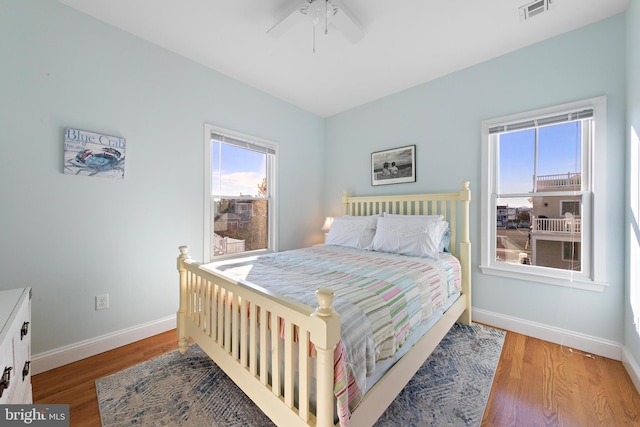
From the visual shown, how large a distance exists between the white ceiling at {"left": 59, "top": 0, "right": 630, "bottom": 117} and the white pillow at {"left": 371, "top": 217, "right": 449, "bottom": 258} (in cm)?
161

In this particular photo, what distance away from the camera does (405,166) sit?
3.07 m

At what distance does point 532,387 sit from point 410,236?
1.32m

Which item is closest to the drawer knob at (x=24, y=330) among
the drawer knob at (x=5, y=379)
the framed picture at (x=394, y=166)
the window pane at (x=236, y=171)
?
the drawer knob at (x=5, y=379)

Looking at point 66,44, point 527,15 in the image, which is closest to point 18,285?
point 66,44

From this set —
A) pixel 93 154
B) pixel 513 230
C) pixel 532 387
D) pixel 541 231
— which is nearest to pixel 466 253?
pixel 513 230

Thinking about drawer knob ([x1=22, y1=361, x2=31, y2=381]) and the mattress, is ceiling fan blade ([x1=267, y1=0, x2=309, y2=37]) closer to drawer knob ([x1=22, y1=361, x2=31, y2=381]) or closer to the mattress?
the mattress

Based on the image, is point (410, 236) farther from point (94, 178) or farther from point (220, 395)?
point (94, 178)

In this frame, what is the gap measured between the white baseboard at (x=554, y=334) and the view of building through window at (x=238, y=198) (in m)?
2.58

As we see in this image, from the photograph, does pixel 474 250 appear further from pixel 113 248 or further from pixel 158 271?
pixel 113 248

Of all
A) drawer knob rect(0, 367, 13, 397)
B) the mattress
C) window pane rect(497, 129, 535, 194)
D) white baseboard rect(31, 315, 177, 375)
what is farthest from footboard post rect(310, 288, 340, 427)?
window pane rect(497, 129, 535, 194)

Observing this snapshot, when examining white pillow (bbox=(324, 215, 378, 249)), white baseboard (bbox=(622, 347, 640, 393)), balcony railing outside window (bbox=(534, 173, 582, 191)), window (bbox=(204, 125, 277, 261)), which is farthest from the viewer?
white pillow (bbox=(324, 215, 378, 249))

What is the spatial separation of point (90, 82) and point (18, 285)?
155 centimetres

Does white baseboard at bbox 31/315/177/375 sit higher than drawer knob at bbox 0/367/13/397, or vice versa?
drawer knob at bbox 0/367/13/397

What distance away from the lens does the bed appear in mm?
936
